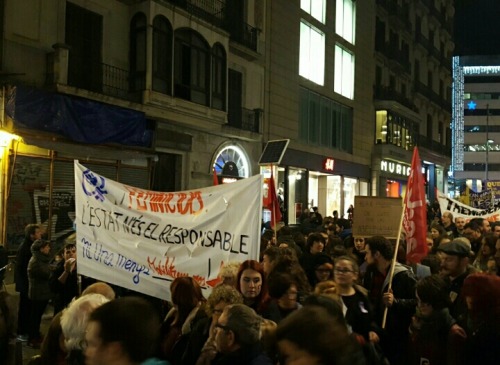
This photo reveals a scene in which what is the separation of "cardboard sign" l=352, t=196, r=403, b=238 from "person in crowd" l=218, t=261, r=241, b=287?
3.96m

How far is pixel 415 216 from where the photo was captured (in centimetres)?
614

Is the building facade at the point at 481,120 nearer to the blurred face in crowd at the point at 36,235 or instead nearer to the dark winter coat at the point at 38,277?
the blurred face in crowd at the point at 36,235

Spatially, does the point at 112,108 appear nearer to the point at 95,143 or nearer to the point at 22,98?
the point at 95,143

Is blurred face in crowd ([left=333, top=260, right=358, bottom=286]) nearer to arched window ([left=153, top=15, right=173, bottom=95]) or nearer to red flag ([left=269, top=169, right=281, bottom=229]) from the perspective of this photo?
red flag ([left=269, top=169, right=281, bottom=229])

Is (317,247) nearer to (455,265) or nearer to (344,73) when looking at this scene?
(455,265)

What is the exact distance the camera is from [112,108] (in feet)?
49.3

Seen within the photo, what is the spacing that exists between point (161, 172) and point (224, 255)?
1279 centimetres

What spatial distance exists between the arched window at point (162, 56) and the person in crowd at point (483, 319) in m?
14.2

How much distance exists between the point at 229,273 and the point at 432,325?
1.95 metres

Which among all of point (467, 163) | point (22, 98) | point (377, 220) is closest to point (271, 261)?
point (377, 220)

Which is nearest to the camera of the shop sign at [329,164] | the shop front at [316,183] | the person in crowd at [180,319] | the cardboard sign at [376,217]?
the person in crowd at [180,319]

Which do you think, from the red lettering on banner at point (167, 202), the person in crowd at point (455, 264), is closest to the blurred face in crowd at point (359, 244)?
the person in crowd at point (455, 264)

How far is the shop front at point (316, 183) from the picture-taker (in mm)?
24206

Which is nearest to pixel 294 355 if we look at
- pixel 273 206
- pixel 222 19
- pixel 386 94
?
pixel 273 206
